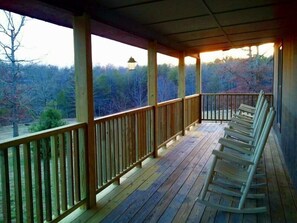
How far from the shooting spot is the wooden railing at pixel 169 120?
5.35m

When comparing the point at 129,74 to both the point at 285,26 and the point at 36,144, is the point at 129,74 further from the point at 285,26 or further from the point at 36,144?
the point at 36,144

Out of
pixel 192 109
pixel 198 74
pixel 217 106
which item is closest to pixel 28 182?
pixel 192 109

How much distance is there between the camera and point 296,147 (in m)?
3.41

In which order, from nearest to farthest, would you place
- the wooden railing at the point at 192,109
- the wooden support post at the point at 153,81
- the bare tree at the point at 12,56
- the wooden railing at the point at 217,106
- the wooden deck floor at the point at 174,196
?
the wooden deck floor at the point at 174,196 → the bare tree at the point at 12,56 → the wooden support post at the point at 153,81 → the wooden railing at the point at 192,109 → the wooden railing at the point at 217,106

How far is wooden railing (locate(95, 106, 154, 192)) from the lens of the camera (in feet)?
10.7

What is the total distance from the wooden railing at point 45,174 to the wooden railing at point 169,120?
98.6 inches

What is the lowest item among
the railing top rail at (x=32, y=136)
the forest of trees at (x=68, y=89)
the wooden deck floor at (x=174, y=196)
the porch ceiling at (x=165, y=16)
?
the wooden deck floor at (x=174, y=196)

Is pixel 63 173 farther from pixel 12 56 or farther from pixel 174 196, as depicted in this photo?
pixel 12 56

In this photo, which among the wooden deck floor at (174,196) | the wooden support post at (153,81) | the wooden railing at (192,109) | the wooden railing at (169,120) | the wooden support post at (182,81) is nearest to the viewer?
the wooden deck floor at (174,196)

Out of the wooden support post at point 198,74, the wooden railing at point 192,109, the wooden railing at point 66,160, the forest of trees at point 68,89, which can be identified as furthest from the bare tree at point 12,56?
the wooden support post at point 198,74

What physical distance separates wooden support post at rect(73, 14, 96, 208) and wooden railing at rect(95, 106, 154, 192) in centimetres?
21

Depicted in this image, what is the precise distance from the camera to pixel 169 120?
232 inches

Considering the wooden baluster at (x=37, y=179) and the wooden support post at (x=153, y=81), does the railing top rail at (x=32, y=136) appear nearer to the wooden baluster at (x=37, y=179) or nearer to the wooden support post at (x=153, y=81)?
the wooden baluster at (x=37, y=179)

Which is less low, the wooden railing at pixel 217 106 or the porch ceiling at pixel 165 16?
the porch ceiling at pixel 165 16
